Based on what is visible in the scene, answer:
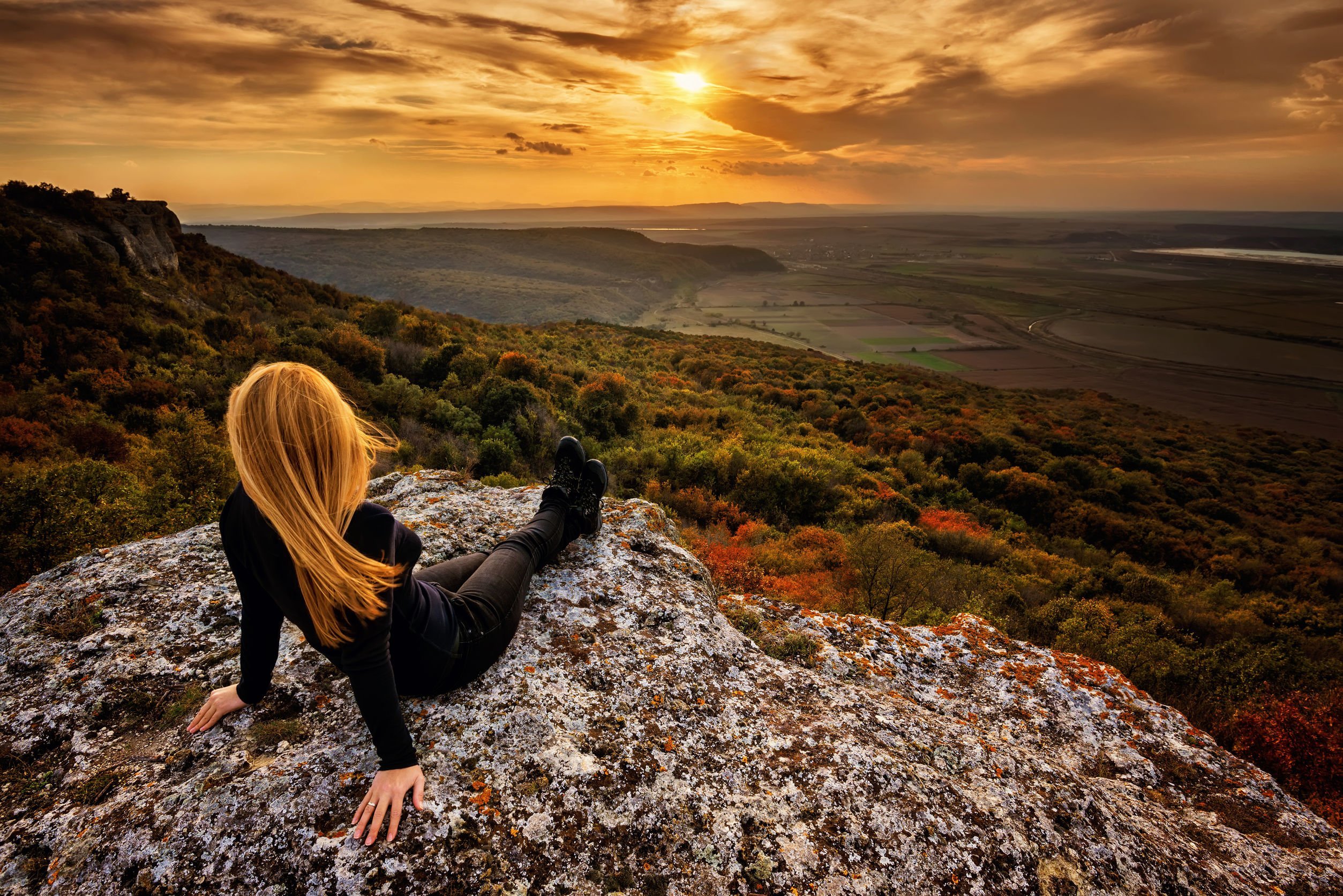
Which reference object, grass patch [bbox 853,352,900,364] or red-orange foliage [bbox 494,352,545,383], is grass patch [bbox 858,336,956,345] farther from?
red-orange foliage [bbox 494,352,545,383]

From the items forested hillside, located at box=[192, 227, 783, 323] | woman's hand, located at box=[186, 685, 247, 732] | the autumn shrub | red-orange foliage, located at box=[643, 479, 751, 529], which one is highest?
forested hillside, located at box=[192, 227, 783, 323]

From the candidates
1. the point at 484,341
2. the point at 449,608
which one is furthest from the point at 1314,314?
the point at 449,608

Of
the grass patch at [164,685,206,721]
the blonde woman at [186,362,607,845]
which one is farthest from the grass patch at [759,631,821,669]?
the grass patch at [164,685,206,721]

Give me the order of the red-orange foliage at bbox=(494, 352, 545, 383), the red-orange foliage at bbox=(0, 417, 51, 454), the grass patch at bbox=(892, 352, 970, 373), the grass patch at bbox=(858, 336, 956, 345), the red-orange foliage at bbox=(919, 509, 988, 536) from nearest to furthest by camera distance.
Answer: the red-orange foliage at bbox=(0, 417, 51, 454)
the red-orange foliage at bbox=(919, 509, 988, 536)
the red-orange foliage at bbox=(494, 352, 545, 383)
the grass patch at bbox=(892, 352, 970, 373)
the grass patch at bbox=(858, 336, 956, 345)

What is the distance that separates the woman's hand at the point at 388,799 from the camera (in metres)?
1.99

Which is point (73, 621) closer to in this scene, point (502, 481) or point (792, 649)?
point (792, 649)

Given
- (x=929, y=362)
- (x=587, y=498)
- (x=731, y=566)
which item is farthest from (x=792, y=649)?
(x=929, y=362)

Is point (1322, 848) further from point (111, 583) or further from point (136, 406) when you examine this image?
point (136, 406)

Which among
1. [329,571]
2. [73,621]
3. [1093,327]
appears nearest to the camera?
[329,571]

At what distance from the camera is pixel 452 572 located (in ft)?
10.4

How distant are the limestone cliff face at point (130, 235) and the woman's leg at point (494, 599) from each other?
1855 centimetres

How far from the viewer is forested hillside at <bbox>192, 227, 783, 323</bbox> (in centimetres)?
9619

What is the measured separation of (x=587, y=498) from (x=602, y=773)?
2.04 m

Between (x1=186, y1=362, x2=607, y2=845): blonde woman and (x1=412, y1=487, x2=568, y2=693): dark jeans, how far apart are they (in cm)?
3
